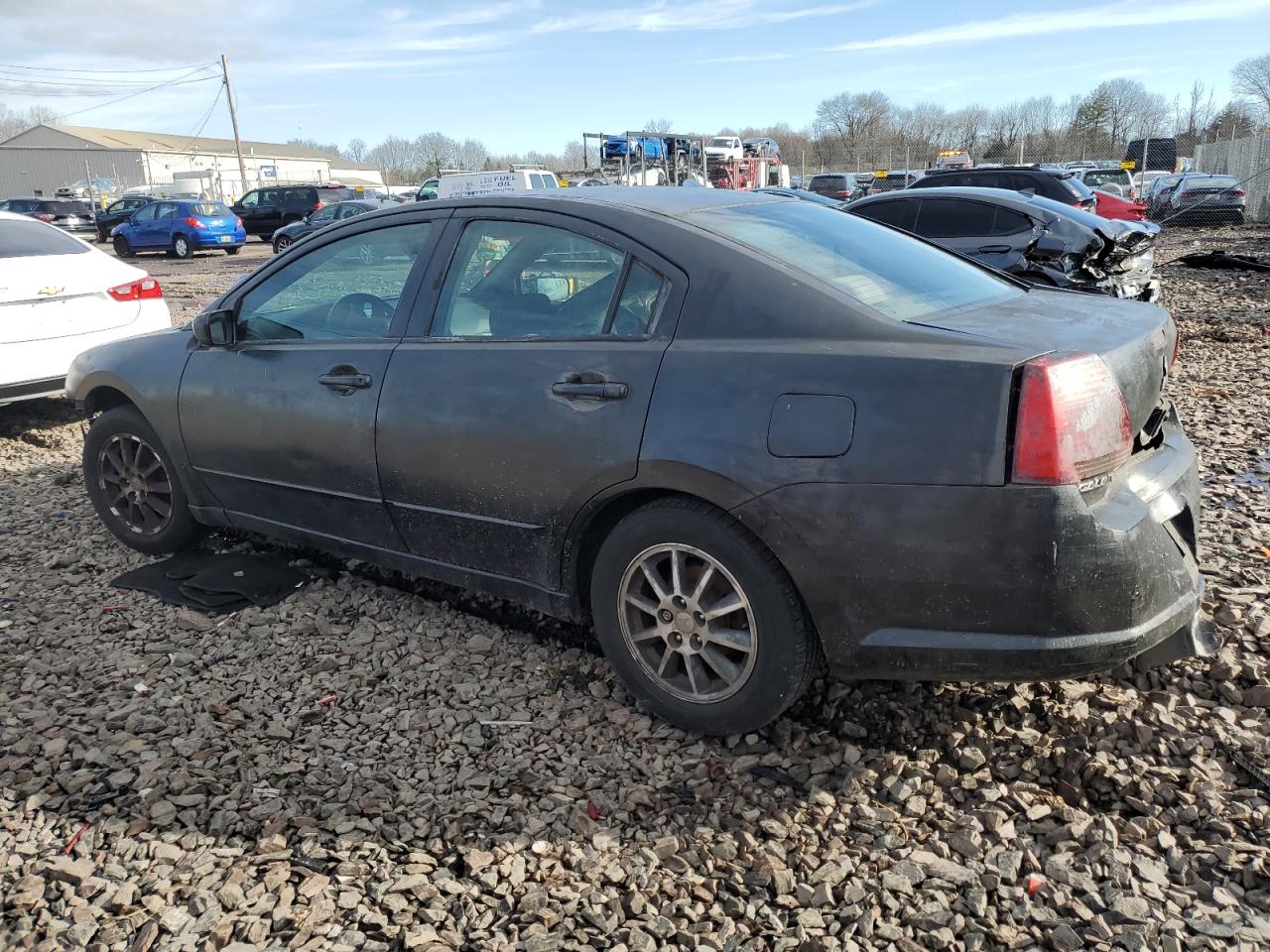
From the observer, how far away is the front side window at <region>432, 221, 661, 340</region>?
120 inches

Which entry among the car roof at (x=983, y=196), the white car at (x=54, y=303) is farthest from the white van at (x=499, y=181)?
the white car at (x=54, y=303)

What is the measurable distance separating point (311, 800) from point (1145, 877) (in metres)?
2.25

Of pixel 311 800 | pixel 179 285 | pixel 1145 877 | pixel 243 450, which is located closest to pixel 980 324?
pixel 1145 877

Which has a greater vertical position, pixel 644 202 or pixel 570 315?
pixel 644 202

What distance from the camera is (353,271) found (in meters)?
3.88

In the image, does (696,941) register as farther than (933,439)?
No

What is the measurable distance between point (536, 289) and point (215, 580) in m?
2.16

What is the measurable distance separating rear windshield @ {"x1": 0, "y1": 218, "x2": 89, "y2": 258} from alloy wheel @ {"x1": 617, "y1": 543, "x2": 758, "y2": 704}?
19.8 ft

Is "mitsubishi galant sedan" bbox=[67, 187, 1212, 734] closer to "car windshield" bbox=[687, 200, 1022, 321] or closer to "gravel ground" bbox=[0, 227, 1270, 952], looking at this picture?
"car windshield" bbox=[687, 200, 1022, 321]

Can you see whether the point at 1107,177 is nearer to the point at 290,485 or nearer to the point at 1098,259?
the point at 1098,259

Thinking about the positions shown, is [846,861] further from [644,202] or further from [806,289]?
[644,202]

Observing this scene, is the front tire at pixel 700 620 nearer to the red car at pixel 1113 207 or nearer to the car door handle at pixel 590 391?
the car door handle at pixel 590 391

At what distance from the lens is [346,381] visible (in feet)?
11.7

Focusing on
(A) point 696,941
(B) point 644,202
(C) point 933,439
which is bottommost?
(A) point 696,941
